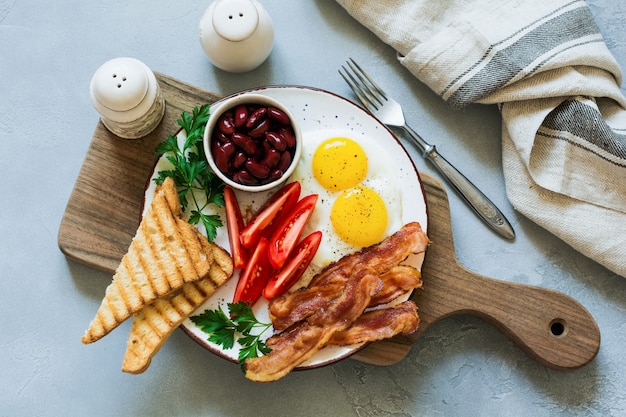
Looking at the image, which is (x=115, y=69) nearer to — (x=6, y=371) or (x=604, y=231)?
(x=6, y=371)

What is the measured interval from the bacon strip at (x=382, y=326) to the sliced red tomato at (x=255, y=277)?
0.38 meters

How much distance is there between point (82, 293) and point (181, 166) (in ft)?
2.70

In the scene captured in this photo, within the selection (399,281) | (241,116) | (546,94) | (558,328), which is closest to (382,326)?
(399,281)

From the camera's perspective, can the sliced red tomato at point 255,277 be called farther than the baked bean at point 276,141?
Yes

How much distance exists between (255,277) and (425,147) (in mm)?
975

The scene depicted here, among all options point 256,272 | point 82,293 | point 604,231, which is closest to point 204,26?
point 256,272

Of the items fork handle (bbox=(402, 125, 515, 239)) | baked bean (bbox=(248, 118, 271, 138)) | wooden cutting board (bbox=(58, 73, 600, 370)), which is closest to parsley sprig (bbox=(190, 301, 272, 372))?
wooden cutting board (bbox=(58, 73, 600, 370))

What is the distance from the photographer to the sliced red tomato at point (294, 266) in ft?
9.30

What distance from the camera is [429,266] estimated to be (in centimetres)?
299

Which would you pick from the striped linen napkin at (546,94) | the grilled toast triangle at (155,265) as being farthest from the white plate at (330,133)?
the striped linen napkin at (546,94)

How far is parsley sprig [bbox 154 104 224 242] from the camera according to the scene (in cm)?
282

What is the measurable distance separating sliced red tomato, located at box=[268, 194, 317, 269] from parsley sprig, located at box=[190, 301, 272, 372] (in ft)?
0.78

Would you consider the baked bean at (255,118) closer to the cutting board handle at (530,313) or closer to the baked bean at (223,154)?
the baked bean at (223,154)

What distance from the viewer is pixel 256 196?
9.68 ft
